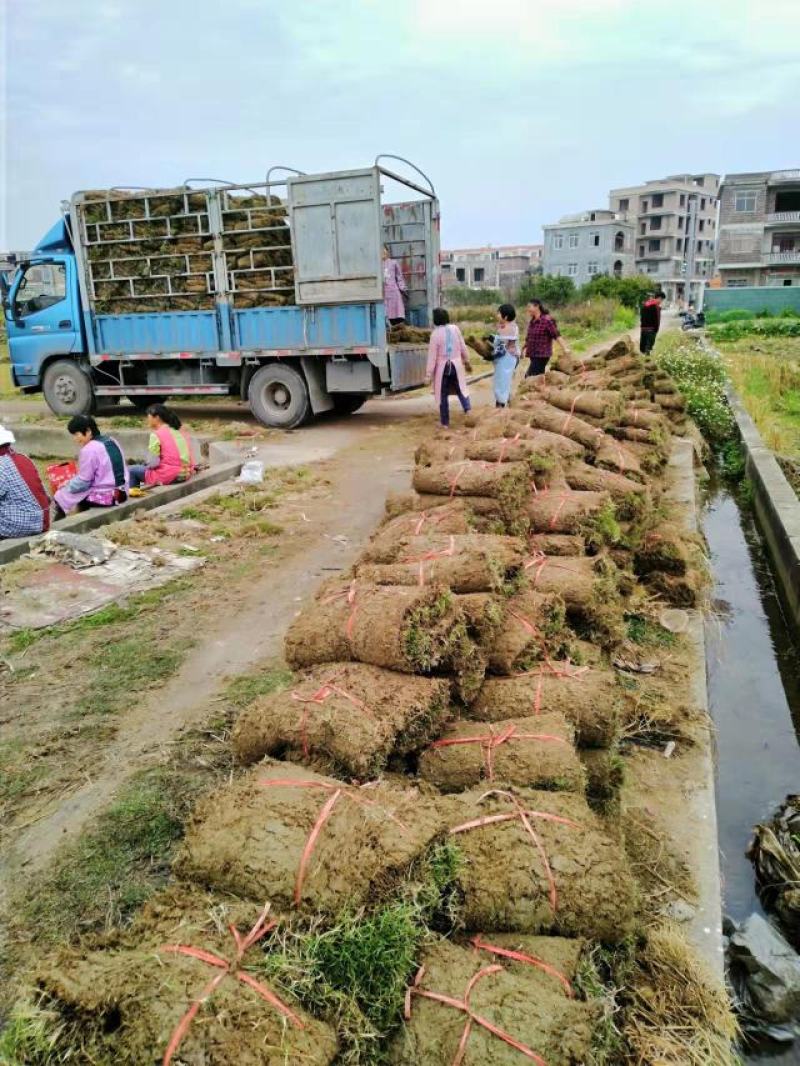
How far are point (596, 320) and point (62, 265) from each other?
31.1 meters

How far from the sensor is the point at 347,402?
1427 cm

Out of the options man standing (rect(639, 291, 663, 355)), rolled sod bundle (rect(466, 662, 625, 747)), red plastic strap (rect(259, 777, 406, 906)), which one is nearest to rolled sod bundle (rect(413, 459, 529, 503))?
rolled sod bundle (rect(466, 662, 625, 747))

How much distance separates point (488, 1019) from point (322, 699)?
4.29ft

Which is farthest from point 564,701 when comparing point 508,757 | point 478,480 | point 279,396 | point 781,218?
point 781,218

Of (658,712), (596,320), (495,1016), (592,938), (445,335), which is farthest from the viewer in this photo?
(596,320)

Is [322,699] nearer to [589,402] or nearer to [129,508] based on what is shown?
[129,508]

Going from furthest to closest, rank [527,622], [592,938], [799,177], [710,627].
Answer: [799,177] < [710,627] < [527,622] < [592,938]

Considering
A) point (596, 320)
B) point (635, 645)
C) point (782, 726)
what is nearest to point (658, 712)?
point (635, 645)

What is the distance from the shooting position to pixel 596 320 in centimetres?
3925

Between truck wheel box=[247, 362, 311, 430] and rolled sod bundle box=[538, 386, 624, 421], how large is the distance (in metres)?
4.98

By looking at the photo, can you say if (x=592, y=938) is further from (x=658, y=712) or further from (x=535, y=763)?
(x=658, y=712)

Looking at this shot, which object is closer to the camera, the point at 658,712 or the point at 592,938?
the point at 592,938

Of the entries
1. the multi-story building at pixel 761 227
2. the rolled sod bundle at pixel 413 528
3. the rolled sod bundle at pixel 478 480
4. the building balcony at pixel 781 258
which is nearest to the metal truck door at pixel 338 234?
the rolled sod bundle at pixel 478 480

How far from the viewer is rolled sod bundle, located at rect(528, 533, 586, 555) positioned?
4902mm
